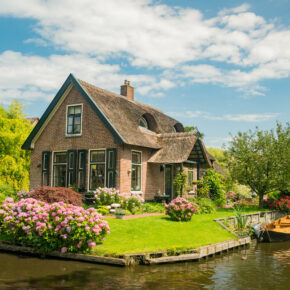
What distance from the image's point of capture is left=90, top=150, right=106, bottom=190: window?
19245mm

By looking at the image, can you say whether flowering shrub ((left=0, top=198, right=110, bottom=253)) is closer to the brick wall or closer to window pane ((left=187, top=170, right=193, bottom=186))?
the brick wall

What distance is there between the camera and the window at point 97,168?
758 inches

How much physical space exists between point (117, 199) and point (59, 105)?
24.7 feet

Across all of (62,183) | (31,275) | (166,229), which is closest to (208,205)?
(166,229)

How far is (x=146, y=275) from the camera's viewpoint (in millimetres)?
8781

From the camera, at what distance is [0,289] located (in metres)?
7.39

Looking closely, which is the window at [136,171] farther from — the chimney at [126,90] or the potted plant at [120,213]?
the chimney at [126,90]

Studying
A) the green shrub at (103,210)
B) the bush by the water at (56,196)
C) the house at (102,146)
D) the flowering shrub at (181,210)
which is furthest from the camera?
the house at (102,146)

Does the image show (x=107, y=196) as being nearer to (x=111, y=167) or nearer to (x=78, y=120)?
(x=111, y=167)

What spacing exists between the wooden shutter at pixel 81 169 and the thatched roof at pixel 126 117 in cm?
260

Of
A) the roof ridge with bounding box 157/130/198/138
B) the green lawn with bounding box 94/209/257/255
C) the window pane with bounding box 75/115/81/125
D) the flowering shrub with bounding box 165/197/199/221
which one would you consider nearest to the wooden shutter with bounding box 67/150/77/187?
the window pane with bounding box 75/115/81/125

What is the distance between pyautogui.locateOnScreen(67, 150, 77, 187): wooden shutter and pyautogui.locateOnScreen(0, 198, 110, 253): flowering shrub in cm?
830

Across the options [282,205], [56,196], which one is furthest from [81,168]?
[282,205]

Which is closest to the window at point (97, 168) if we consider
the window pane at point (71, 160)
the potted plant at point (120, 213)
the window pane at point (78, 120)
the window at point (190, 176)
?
the window pane at point (71, 160)
